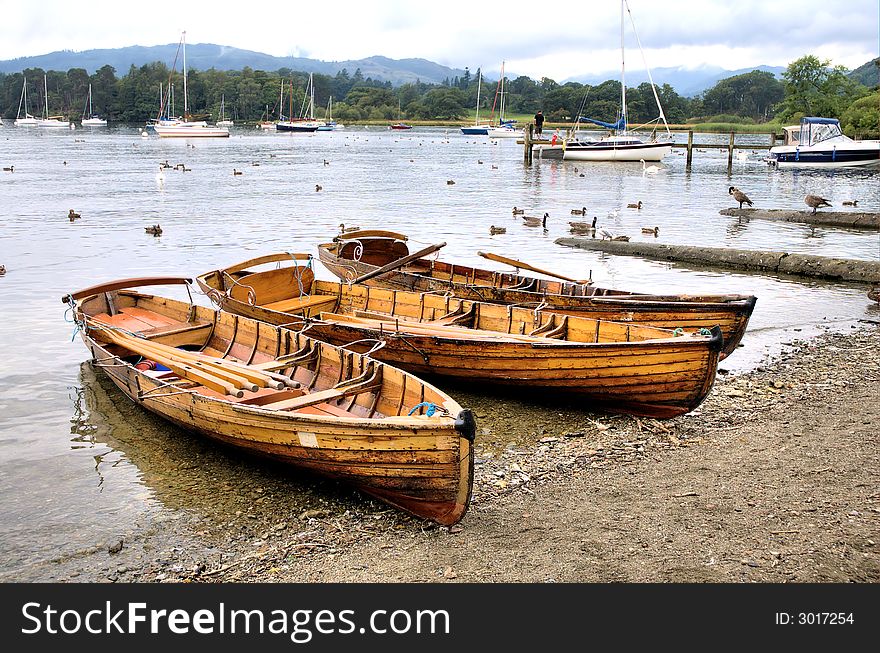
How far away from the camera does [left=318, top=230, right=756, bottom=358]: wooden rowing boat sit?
1187 centimetres

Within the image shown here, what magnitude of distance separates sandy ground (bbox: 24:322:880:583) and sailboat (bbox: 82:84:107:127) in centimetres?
17186

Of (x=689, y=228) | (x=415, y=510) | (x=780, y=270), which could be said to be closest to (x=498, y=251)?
(x=780, y=270)

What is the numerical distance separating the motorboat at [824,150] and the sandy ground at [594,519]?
6105 cm

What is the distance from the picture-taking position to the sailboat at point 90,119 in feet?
533

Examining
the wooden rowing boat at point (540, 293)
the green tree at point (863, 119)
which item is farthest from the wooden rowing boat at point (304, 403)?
the green tree at point (863, 119)

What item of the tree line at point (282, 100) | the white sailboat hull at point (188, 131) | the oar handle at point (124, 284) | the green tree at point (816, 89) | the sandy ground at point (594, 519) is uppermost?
the tree line at point (282, 100)

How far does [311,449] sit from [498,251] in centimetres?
1730

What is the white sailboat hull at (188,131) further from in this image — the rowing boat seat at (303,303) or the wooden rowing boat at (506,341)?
the rowing boat seat at (303,303)

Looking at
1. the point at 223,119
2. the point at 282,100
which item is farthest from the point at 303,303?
the point at 282,100

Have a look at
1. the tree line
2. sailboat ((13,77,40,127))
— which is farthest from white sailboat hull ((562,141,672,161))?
sailboat ((13,77,40,127))

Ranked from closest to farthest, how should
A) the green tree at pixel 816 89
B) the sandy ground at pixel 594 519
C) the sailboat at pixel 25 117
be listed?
the sandy ground at pixel 594 519, the green tree at pixel 816 89, the sailboat at pixel 25 117

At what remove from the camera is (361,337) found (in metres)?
11.7

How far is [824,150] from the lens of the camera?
64.1 m

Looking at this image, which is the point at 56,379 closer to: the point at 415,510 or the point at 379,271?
the point at 379,271
